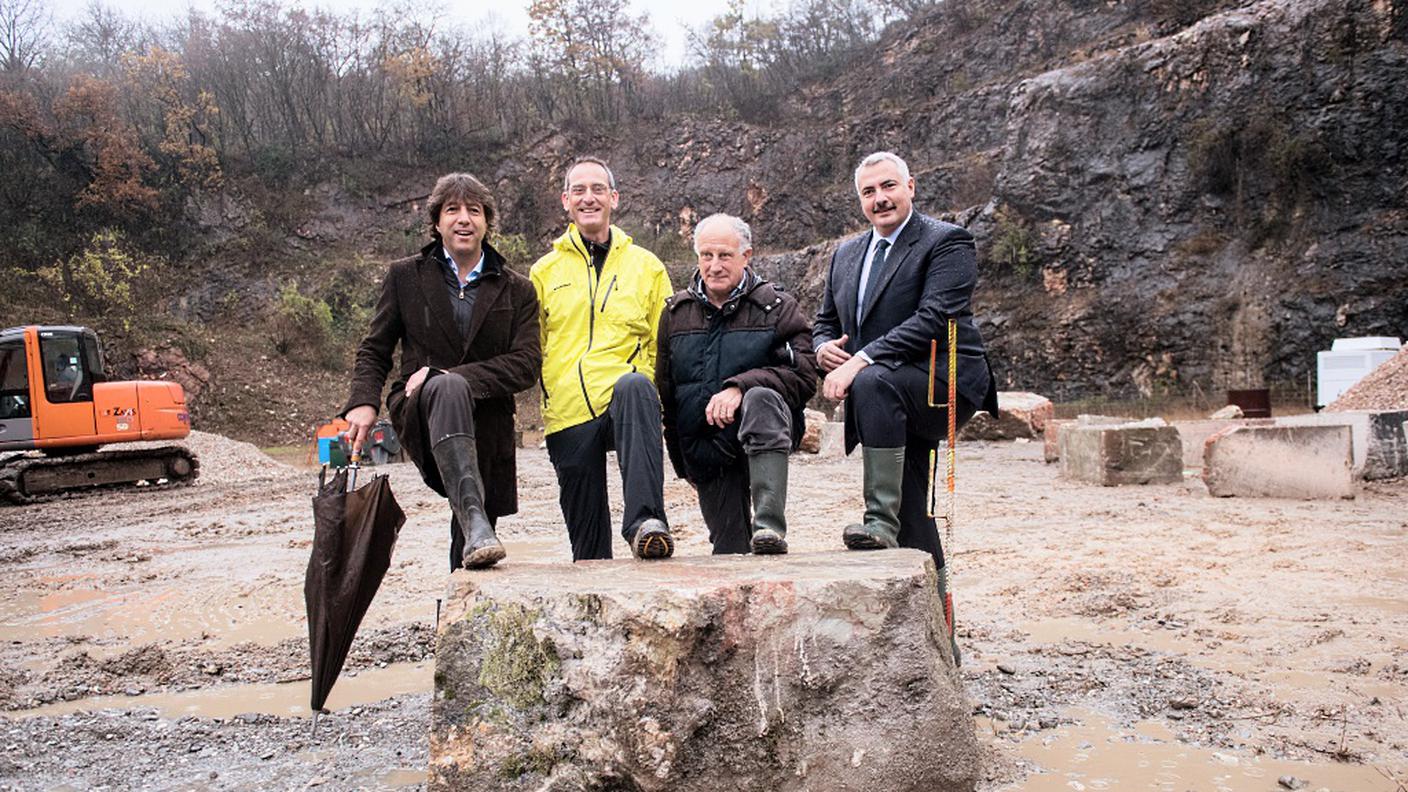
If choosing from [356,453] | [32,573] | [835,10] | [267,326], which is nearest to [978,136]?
[835,10]

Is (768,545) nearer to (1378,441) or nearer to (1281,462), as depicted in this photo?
(1281,462)

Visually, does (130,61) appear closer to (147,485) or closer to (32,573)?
(147,485)

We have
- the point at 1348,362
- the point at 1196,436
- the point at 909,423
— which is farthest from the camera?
the point at 1348,362

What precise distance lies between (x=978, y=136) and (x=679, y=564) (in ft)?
114

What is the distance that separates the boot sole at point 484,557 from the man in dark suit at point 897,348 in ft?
3.94

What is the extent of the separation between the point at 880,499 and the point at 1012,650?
5.63ft

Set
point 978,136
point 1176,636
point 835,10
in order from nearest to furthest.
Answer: point 1176,636 < point 978,136 < point 835,10

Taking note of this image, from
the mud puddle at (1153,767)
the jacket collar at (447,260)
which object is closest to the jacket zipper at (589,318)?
the jacket collar at (447,260)

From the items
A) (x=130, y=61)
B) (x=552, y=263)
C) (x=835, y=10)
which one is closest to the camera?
(x=552, y=263)

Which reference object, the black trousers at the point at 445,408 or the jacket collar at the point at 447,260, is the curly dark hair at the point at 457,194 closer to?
the jacket collar at the point at 447,260

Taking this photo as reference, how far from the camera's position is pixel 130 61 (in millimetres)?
41000

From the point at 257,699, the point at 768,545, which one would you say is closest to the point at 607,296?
the point at 768,545

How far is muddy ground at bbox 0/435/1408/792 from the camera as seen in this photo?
11.3 feet

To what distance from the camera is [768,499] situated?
3.48 meters
